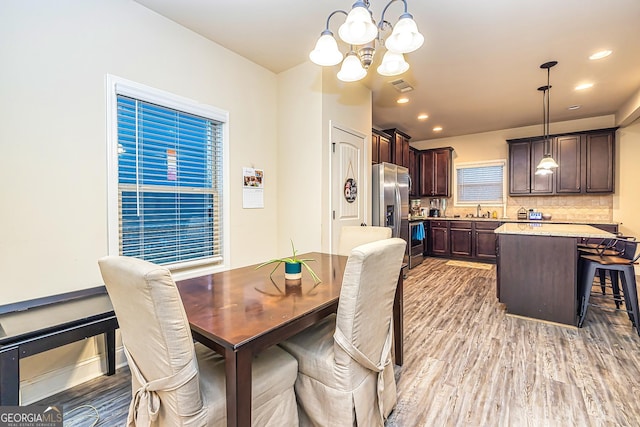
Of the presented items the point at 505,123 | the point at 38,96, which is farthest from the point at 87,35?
the point at 505,123

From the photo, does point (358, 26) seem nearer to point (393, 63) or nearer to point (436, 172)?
point (393, 63)

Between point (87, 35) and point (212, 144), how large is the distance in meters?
1.14

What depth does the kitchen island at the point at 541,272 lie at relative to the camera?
9.05 feet

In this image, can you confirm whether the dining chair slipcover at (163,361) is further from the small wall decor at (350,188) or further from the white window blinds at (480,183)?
the white window blinds at (480,183)

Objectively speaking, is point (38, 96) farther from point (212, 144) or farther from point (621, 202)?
point (621, 202)

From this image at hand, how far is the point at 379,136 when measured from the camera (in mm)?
4570

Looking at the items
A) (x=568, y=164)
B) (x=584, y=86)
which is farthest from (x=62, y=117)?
(x=568, y=164)

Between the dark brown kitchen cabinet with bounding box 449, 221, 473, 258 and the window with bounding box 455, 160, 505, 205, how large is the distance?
31.0 inches

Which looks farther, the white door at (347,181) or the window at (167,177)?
the white door at (347,181)

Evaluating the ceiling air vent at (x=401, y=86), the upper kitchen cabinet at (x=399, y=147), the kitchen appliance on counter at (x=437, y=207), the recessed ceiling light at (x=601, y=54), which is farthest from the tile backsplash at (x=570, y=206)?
the ceiling air vent at (x=401, y=86)

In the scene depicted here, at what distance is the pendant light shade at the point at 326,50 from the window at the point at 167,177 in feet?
4.62

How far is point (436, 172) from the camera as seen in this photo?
627 cm

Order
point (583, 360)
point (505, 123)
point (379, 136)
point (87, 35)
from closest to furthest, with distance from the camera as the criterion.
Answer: point (87, 35), point (583, 360), point (379, 136), point (505, 123)

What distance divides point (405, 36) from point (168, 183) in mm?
2109
